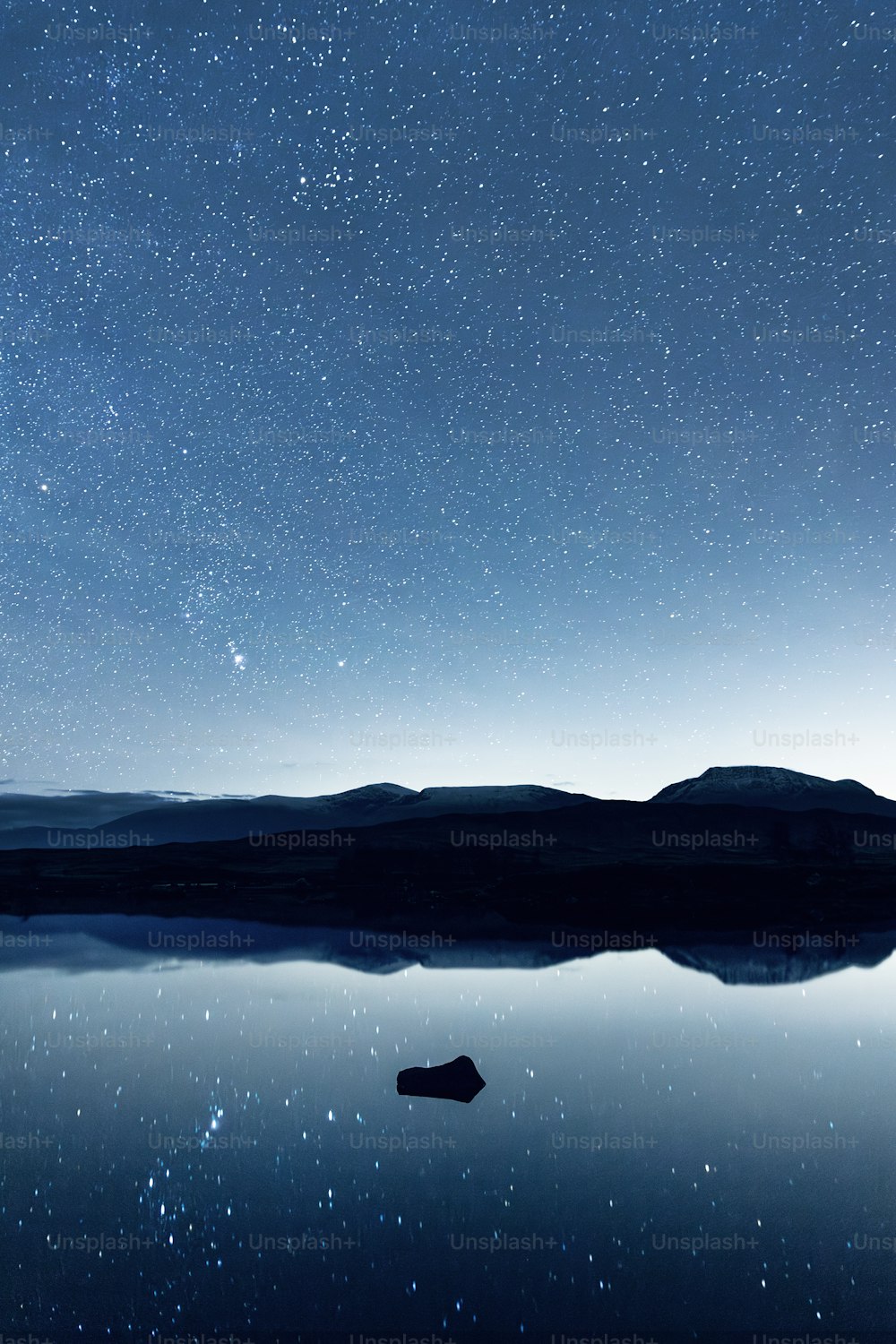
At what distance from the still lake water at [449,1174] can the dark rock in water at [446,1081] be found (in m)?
0.40

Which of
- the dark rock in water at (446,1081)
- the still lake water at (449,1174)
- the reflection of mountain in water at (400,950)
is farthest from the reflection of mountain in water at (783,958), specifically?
the dark rock in water at (446,1081)

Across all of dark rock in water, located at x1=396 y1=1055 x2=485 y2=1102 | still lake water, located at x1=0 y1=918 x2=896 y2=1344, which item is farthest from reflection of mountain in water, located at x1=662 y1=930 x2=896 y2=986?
dark rock in water, located at x1=396 y1=1055 x2=485 y2=1102

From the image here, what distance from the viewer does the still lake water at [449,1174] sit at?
9.73 meters

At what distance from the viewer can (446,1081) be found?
18.0 meters

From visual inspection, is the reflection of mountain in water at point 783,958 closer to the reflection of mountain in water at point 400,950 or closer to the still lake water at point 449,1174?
the reflection of mountain in water at point 400,950

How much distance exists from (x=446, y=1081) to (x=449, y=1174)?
4.35 m

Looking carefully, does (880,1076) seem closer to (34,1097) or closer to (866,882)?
(34,1097)

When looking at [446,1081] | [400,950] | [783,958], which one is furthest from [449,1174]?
[783,958]

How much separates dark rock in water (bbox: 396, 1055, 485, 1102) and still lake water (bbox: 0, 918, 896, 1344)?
0.40 metres

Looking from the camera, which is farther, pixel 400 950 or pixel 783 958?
pixel 400 950

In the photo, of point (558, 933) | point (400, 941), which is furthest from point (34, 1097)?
point (558, 933)

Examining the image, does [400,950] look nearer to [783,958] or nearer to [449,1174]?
[783,958]

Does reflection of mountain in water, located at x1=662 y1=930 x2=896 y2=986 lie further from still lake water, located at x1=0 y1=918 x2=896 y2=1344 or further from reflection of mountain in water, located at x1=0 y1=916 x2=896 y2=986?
still lake water, located at x1=0 y1=918 x2=896 y2=1344

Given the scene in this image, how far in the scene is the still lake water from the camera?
31.9 ft
